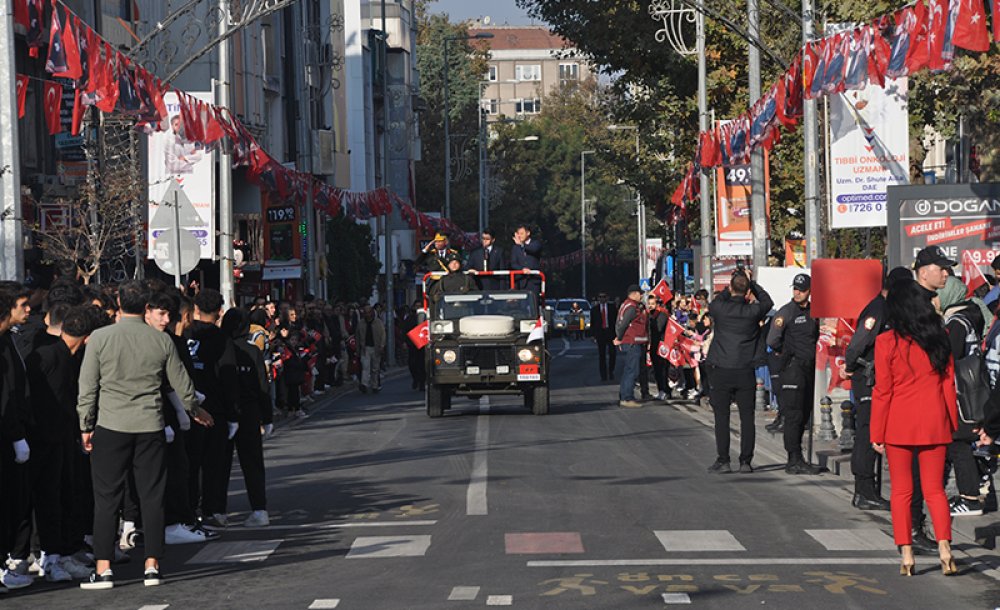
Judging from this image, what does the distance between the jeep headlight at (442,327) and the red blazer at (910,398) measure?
17.7m

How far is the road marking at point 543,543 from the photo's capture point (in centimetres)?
1294

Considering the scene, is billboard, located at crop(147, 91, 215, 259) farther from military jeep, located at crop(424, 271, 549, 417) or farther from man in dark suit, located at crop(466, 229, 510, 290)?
man in dark suit, located at crop(466, 229, 510, 290)

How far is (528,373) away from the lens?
28.8m

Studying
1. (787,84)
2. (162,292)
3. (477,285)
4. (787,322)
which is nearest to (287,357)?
(477,285)

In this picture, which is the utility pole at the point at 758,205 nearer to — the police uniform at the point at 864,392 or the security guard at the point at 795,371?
the security guard at the point at 795,371

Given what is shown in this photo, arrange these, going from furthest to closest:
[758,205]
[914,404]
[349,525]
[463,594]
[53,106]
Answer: [758,205] → [53,106] → [349,525] → [914,404] → [463,594]

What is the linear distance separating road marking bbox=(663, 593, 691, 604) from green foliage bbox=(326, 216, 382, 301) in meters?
47.0

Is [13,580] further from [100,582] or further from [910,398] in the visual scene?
[910,398]

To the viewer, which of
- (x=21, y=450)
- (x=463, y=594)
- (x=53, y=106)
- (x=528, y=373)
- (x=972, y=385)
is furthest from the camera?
(x=528, y=373)

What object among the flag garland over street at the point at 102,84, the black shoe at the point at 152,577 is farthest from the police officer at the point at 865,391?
the flag garland over street at the point at 102,84

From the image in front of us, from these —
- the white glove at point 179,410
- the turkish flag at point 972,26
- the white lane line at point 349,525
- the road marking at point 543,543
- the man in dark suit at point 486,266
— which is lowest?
the white lane line at point 349,525

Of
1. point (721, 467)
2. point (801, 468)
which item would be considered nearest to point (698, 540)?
point (801, 468)

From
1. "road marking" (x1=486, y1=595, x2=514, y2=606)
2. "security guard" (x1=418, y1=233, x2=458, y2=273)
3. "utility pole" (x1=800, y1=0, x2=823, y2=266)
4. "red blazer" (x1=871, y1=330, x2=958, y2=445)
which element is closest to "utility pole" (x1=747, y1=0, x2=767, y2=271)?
"security guard" (x1=418, y1=233, x2=458, y2=273)

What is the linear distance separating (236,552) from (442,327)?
1598 cm
